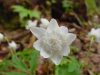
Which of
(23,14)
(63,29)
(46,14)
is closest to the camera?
(63,29)

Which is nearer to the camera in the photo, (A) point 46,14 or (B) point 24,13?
(B) point 24,13

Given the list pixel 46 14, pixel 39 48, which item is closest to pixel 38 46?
pixel 39 48

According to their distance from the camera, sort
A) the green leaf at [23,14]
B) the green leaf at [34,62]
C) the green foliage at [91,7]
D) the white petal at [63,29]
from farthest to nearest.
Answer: the green foliage at [91,7]
the green leaf at [23,14]
the green leaf at [34,62]
the white petal at [63,29]

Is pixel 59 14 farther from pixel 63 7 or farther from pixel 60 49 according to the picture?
pixel 60 49

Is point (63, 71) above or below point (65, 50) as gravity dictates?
below

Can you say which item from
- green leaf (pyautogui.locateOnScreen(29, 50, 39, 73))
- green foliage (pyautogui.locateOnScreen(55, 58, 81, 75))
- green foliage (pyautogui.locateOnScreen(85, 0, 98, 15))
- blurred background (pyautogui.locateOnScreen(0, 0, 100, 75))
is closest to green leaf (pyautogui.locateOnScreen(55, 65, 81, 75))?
green foliage (pyautogui.locateOnScreen(55, 58, 81, 75))

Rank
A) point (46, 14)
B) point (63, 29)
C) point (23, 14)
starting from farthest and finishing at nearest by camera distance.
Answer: point (46, 14) → point (23, 14) → point (63, 29)

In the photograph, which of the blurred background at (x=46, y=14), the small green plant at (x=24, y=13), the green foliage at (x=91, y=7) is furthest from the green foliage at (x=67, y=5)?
the small green plant at (x=24, y=13)

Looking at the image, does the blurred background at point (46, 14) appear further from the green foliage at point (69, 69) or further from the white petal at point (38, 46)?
the white petal at point (38, 46)

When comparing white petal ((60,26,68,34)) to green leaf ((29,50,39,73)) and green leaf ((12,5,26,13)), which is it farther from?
green leaf ((12,5,26,13))

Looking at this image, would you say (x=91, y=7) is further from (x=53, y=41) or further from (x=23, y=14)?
(x=53, y=41)

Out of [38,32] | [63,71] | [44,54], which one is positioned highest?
[38,32]
